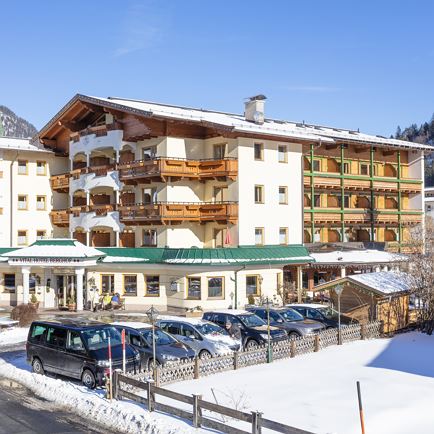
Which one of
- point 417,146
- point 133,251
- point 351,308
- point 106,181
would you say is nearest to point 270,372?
point 351,308

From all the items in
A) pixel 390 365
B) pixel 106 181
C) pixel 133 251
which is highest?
pixel 106 181

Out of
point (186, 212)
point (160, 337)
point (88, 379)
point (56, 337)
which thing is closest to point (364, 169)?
point (186, 212)

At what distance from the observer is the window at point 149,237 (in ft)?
140

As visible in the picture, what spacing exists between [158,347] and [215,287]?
660 inches

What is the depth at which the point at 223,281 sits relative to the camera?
3900 centimetres

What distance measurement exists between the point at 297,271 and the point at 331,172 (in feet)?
35.9

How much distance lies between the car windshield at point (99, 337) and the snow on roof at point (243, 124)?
21.5 m

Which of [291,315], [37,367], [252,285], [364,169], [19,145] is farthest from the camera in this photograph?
[364,169]

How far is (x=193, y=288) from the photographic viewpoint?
128 ft

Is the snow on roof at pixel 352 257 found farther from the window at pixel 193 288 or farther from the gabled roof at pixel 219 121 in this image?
the window at pixel 193 288

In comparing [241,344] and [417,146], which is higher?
[417,146]

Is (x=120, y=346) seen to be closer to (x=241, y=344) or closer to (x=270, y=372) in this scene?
(x=270, y=372)

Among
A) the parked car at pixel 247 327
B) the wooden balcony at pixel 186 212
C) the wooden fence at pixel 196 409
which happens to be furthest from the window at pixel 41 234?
the wooden fence at pixel 196 409

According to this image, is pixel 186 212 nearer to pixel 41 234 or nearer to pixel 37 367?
pixel 41 234
